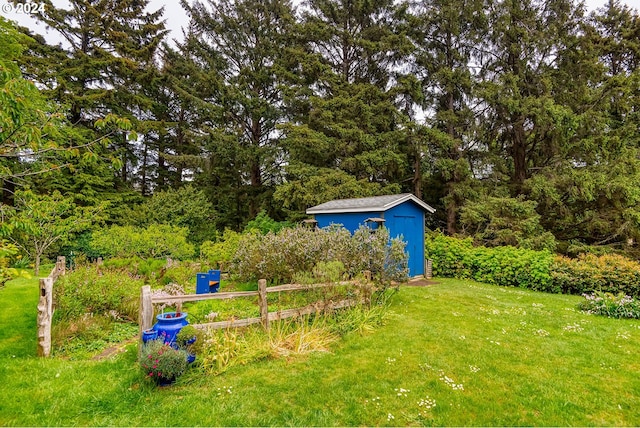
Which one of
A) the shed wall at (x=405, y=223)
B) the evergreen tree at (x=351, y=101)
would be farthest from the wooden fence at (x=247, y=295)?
the evergreen tree at (x=351, y=101)

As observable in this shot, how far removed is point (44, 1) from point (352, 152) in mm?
18208

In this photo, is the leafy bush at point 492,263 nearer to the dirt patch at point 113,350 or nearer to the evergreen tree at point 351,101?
the evergreen tree at point 351,101

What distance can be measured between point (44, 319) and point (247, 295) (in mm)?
2701

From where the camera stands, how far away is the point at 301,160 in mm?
17328

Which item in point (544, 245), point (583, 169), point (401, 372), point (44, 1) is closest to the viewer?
point (401, 372)

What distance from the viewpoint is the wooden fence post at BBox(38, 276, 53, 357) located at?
13.4ft

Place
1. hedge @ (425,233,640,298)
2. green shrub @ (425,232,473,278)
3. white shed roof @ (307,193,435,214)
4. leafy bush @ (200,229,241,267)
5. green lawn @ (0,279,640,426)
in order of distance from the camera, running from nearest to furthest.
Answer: green lawn @ (0,279,640,426), hedge @ (425,233,640,298), white shed roof @ (307,193,435,214), leafy bush @ (200,229,241,267), green shrub @ (425,232,473,278)

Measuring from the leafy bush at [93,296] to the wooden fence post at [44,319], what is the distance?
2.80 feet

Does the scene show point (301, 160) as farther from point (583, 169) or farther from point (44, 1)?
point (44, 1)

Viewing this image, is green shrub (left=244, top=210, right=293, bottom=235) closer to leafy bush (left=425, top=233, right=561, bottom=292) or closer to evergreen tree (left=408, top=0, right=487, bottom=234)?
leafy bush (left=425, top=233, right=561, bottom=292)

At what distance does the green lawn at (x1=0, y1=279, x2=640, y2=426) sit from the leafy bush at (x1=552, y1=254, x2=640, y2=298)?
3432mm

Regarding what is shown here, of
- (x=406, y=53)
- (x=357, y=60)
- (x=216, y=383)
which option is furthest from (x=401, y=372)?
(x=357, y=60)

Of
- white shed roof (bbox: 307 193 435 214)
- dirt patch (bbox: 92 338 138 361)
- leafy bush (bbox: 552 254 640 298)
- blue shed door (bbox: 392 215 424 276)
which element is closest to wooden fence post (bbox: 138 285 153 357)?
dirt patch (bbox: 92 338 138 361)

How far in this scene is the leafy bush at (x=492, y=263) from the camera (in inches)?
377
